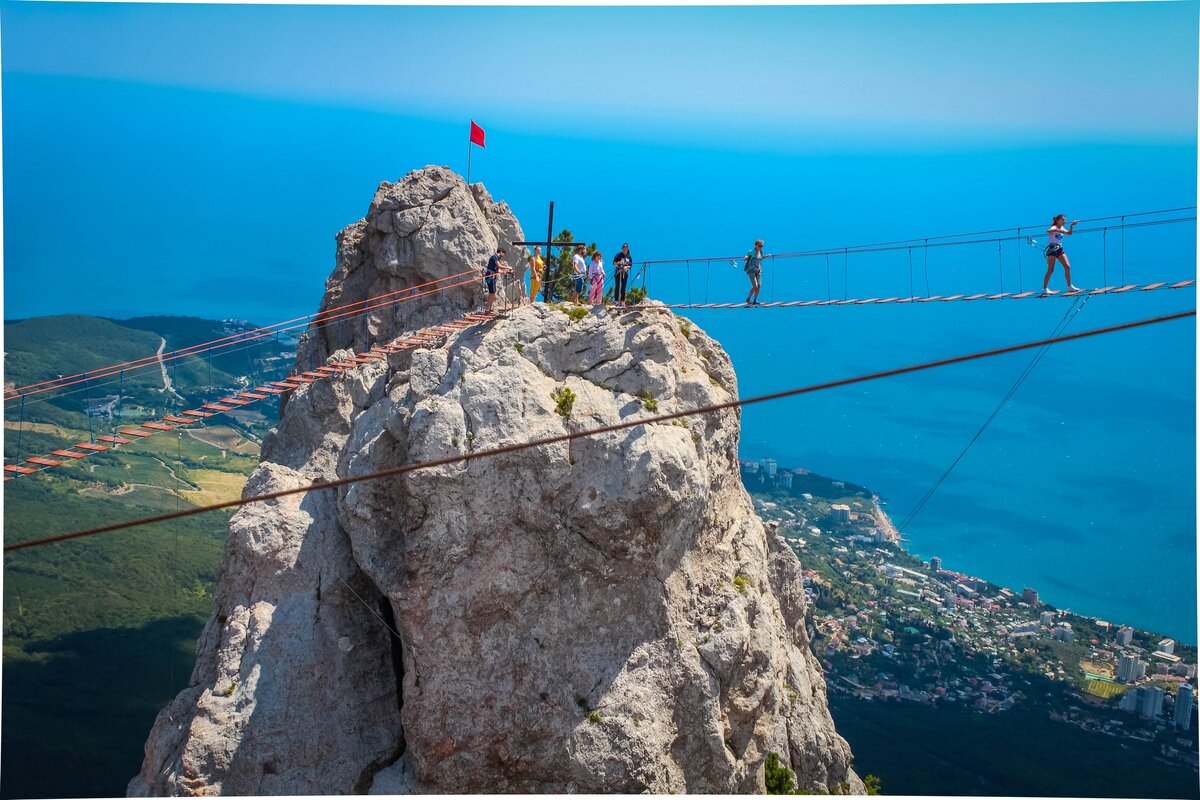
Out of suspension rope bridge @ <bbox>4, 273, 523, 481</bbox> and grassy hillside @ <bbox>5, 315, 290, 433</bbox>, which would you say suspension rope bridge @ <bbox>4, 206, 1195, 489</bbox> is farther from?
grassy hillside @ <bbox>5, 315, 290, 433</bbox>

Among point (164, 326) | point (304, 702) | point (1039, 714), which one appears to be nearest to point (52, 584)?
point (164, 326)

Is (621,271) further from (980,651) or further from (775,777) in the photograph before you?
(980,651)

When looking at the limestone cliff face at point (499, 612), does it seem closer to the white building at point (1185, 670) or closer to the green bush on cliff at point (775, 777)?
the green bush on cliff at point (775, 777)

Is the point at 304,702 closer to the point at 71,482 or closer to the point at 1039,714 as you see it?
the point at 1039,714

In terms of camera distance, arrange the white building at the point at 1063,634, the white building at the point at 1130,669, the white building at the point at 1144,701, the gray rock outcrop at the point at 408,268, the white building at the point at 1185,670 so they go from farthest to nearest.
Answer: the white building at the point at 1063,634, the white building at the point at 1185,670, the white building at the point at 1130,669, the white building at the point at 1144,701, the gray rock outcrop at the point at 408,268

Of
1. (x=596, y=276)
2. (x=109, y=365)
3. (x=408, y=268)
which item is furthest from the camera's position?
(x=109, y=365)

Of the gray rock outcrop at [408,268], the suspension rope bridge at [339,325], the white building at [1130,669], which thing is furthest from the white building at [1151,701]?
the gray rock outcrop at [408,268]

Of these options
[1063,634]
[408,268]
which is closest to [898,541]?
[1063,634]
